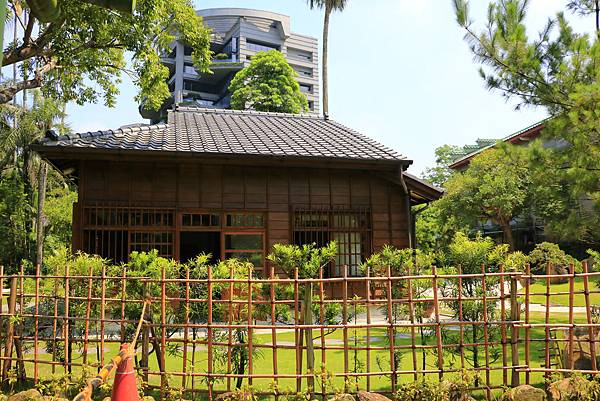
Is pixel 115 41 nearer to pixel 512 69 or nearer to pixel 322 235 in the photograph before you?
pixel 322 235

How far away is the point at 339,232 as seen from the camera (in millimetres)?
12227

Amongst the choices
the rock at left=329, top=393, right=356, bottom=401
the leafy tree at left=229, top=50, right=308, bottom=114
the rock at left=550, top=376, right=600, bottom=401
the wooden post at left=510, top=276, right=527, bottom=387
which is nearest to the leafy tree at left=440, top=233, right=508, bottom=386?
the wooden post at left=510, top=276, right=527, bottom=387

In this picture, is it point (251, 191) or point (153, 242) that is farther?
point (251, 191)

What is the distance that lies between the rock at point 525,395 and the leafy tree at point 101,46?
8.03 metres

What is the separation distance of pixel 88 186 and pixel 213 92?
44751 mm

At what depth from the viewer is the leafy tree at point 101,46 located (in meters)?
9.32

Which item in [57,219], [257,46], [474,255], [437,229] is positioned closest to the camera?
[474,255]

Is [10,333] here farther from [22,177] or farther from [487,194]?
[487,194]

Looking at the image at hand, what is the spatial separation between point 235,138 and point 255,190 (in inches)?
63.4

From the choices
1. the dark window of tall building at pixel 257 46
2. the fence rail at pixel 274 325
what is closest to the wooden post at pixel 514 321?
A: the fence rail at pixel 274 325

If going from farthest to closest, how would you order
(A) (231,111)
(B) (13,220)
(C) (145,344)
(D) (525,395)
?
(B) (13,220), (A) (231,111), (C) (145,344), (D) (525,395)

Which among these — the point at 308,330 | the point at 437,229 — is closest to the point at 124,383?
the point at 308,330

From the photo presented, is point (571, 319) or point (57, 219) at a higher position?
point (57, 219)

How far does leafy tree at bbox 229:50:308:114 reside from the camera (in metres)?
29.5
